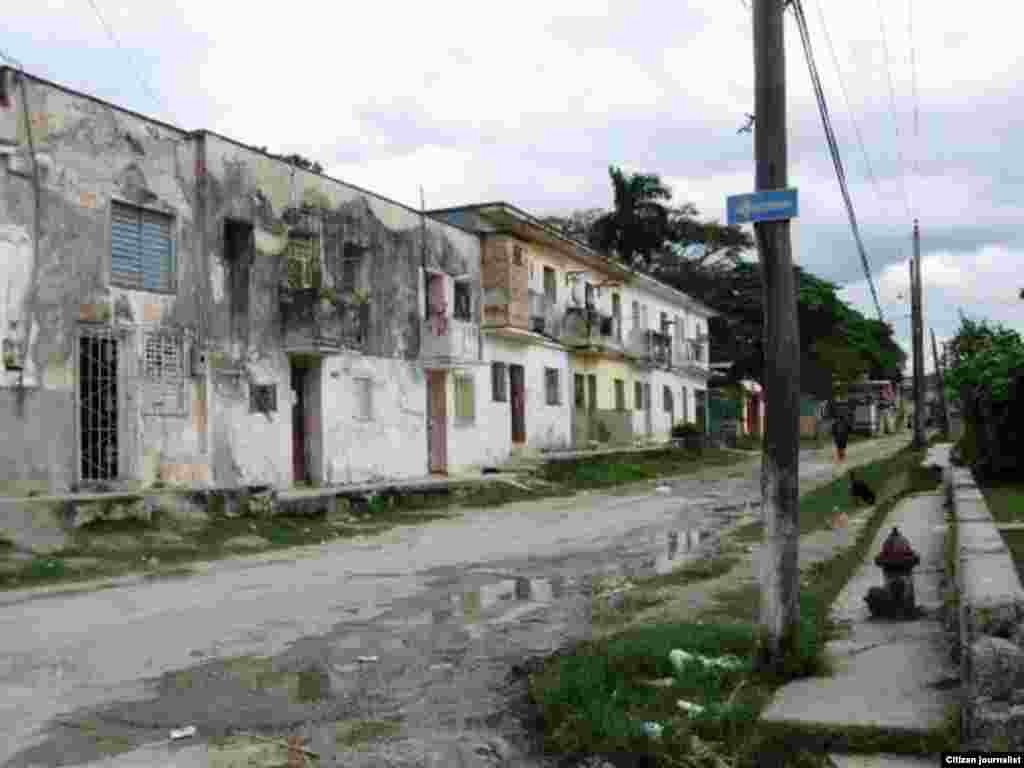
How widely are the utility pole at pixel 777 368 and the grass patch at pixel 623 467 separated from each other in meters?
22.6

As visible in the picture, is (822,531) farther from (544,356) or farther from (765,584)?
(544,356)

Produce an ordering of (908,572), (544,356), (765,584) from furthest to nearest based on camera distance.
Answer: (544,356) → (908,572) → (765,584)

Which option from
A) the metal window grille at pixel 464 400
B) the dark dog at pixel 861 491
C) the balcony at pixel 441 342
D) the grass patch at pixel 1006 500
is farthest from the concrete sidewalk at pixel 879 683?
the metal window grille at pixel 464 400

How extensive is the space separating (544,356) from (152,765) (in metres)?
29.5

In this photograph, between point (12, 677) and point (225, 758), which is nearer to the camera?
point (225, 758)

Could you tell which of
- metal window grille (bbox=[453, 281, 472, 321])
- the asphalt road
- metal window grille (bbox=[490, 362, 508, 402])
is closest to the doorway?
metal window grille (bbox=[453, 281, 472, 321])

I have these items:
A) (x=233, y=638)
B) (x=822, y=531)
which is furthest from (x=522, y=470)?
(x=233, y=638)

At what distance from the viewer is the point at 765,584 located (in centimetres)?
646

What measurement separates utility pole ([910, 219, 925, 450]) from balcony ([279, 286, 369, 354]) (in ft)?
72.5

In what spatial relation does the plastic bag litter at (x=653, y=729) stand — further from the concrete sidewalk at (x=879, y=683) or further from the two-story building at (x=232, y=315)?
A: the two-story building at (x=232, y=315)

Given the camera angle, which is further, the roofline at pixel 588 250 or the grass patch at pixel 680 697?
the roofline at pixel 588 250

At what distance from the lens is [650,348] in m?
43.9

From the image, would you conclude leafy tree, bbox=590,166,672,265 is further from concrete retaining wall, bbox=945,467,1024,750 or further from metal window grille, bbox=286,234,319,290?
concrete retaining wall, bbox=945,467,1024,750

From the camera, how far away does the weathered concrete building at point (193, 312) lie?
16.1 meters
